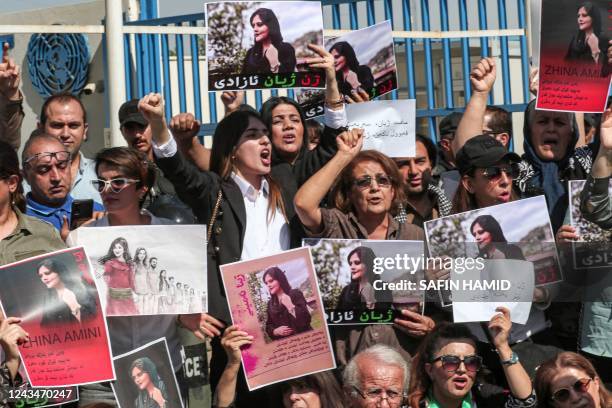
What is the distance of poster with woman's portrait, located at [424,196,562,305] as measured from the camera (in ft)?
21.1

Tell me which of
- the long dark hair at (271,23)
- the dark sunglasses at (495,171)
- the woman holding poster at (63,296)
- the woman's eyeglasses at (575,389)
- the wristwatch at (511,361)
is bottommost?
the woman's eyeglasses at (575,389)

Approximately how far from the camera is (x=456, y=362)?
6.12 m

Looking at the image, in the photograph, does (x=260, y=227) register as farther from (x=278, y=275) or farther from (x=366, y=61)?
(x=366, y=61)

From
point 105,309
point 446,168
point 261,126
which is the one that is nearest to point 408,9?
point 446,168

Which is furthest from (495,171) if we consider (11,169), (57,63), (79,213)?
(57,63)

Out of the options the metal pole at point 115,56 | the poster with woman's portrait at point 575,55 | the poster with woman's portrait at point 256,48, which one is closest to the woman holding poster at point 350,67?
the poster with woman's portrait at point 256,48

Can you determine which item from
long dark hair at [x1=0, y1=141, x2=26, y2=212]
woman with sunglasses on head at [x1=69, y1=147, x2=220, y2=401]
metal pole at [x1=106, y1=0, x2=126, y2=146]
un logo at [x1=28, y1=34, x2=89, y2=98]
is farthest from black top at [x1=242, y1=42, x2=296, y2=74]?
un logo at [x1=28, y1=34, x2=89, y2=98]

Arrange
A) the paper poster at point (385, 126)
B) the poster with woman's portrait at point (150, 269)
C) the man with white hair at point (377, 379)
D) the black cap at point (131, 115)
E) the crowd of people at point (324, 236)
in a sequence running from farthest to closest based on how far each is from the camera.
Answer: the black cap at point (131, 115) → the paper poster at point (385, 126) → the poster with woman's portrait at point (150, 269) → the crowd of people at point (324, 236) → the man with white hair at point (377, 379)

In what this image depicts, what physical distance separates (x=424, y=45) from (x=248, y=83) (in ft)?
9.92

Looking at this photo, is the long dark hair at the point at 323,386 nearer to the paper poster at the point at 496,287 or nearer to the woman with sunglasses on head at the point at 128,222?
the woman with sunglasses on head at the point at 128,222

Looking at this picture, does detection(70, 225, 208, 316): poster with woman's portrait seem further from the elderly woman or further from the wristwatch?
the wristwatch

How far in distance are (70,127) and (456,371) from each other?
2716 mm

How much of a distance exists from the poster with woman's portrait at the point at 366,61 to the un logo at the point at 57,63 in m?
2.64

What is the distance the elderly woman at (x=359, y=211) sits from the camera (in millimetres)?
6352
